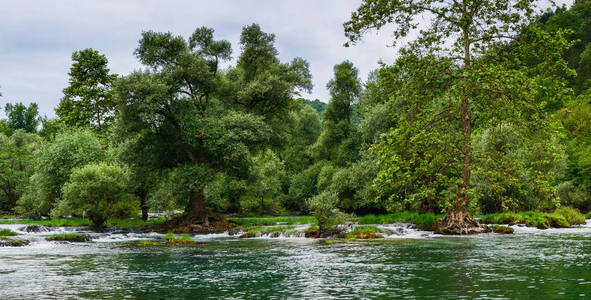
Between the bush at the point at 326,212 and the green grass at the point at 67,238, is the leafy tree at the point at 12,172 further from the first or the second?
the bush at the point at 326,212

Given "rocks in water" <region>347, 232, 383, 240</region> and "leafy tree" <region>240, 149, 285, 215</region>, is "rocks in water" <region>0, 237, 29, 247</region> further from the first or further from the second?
"leafy tree" <region>240, 149, 285, 215</region>

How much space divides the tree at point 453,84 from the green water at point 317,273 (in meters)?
6.22

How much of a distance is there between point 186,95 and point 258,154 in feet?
32.9

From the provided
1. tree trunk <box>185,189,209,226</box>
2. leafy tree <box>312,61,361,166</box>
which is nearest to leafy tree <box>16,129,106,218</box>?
tree trunk <box>185,189,209,226</box>

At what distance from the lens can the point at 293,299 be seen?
11.5 meters

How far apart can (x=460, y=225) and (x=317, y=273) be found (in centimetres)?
1993

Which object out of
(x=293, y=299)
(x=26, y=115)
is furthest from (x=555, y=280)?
(x=26, y=115)

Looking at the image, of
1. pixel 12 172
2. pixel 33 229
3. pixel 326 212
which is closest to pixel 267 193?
pixel 33 229

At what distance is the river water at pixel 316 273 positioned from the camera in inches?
486

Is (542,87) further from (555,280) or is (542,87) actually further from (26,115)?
(26,115)

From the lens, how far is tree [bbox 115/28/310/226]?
1710 inches

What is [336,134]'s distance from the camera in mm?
69250

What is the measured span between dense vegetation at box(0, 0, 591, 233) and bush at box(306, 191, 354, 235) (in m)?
0.12

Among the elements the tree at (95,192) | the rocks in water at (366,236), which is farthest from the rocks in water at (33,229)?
the rocks in water at (366,236)
